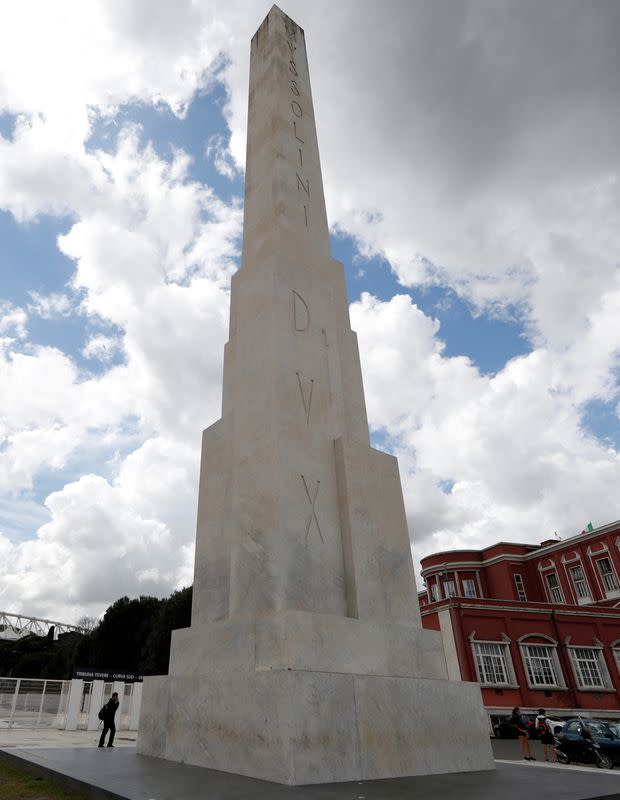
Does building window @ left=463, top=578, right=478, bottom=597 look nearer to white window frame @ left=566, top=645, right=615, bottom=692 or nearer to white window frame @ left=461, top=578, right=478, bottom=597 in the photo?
white window frame @ left=461, top=578, right=478, bottom=597

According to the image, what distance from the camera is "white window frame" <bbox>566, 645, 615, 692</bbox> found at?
3188 cm

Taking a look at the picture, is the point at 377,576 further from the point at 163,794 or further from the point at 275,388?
the point at 163,794

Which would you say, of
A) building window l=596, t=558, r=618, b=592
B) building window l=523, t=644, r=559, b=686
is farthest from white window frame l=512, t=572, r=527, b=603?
building window l=523, t=644, r=559, b=686

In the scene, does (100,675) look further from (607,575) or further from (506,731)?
(607,575)

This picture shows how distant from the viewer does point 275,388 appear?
7992 millimetres

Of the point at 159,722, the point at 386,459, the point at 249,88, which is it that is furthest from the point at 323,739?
the point at 249,88

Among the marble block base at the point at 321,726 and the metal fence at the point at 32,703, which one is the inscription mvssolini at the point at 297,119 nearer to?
the marble block base at the point at 321,726

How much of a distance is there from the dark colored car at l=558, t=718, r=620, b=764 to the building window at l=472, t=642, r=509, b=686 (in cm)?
1407

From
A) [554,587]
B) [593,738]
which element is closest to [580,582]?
[554,587]

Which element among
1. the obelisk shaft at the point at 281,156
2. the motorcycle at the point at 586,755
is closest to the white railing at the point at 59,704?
the motorcycle at the point at 586,755

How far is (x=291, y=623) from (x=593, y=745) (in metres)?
13.9

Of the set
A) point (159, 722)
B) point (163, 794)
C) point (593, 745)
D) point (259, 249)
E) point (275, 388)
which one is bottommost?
point (593, 745)

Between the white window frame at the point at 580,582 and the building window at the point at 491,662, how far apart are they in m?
18.7

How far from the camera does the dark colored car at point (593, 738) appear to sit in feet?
49.2
